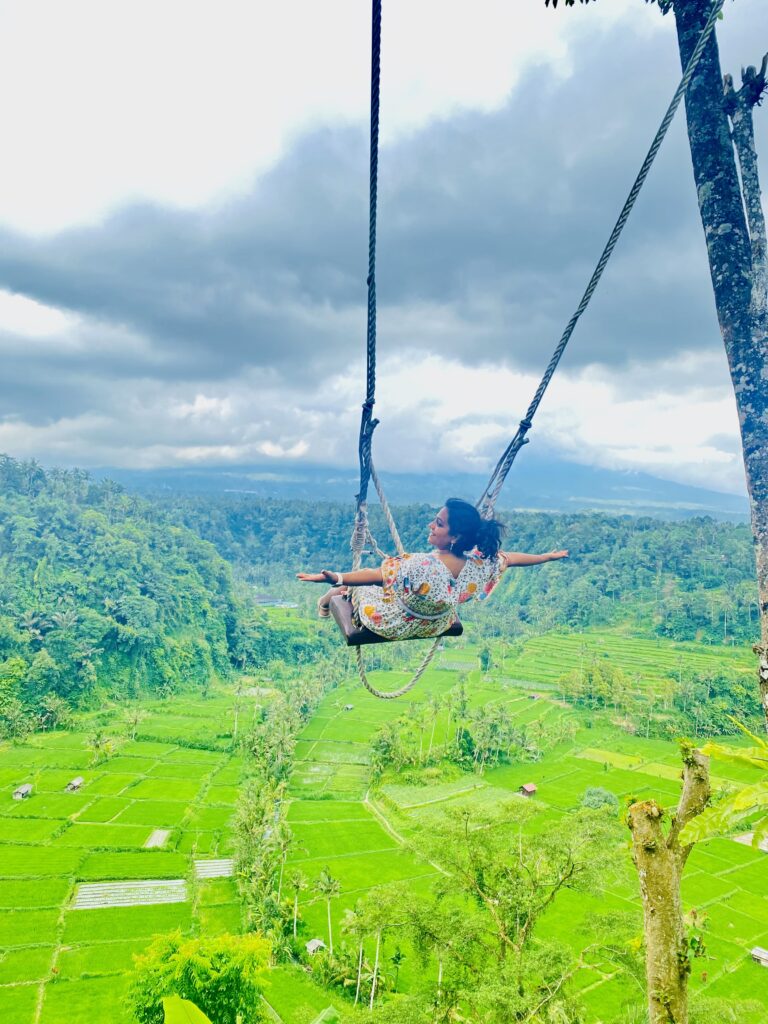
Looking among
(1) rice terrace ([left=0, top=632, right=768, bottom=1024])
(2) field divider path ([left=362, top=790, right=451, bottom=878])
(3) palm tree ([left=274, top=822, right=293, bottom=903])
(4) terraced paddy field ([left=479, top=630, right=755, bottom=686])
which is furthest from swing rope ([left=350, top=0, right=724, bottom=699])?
(4) terraced paddy field ([left=479, top=630, right=755, bottom=686])

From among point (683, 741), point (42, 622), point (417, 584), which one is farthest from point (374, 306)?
point (42, 622)

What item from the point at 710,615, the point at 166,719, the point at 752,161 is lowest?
the point at 166,719

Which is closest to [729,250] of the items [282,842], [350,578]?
[350,578]

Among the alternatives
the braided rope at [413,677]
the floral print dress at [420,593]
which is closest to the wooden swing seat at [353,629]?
the floral print dress at [420,593]

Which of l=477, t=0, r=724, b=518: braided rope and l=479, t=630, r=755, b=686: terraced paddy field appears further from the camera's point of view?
l=479, t=630, r=755, b=686: terraced paddy field

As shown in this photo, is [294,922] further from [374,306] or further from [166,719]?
[166,719]

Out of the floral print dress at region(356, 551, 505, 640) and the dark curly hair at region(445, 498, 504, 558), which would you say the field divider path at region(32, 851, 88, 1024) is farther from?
the dark curly hair at region(445, 498, 504, 558)
